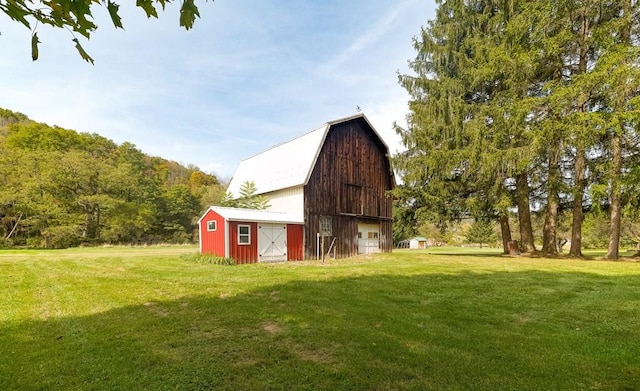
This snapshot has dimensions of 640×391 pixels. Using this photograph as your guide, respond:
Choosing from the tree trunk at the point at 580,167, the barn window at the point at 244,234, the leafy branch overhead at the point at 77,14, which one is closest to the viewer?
the leafy branch overhead at the point at 77,14

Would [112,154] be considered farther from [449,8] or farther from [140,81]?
[449,8]

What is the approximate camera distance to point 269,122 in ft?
92.7

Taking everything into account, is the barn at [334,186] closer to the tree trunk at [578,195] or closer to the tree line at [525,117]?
the tree line at [525,117]

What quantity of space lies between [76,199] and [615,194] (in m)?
40.2

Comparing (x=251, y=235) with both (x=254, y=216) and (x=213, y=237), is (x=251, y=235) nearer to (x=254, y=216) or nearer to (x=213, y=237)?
(x=254, y=216)

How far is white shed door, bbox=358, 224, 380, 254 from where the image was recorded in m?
19.7

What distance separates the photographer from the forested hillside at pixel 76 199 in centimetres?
2761

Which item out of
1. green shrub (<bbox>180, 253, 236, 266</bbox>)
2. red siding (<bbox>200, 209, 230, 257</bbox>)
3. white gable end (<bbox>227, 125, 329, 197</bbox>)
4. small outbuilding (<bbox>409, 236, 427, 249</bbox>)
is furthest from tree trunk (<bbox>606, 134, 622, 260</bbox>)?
small outbuilding (<bbox>409, 236, 427, 249</bbox>)

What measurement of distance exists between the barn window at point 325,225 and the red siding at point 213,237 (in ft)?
18.4

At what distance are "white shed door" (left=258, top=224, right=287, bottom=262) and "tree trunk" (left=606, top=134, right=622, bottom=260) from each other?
15.2 metres

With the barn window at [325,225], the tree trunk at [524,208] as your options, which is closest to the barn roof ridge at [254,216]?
the barn window at [325,225]

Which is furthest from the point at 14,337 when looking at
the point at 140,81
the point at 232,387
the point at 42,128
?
the point at 42,128

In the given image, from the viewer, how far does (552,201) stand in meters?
15.8

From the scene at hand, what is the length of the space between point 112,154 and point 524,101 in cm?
4869
